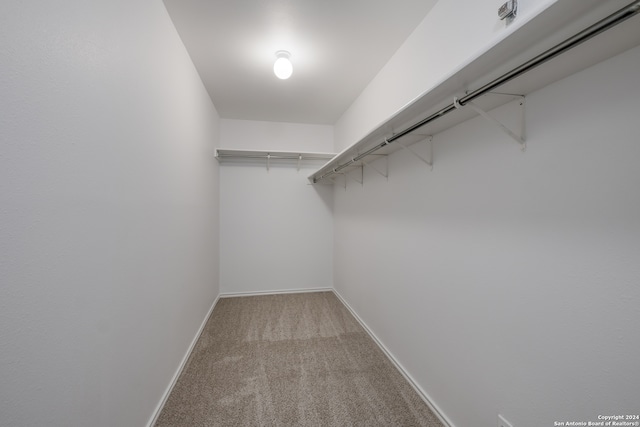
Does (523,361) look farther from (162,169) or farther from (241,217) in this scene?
(241,217)

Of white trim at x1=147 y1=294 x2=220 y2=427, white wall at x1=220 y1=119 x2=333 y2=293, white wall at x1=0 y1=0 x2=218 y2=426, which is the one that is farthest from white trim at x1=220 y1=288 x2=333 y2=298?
white wall at x1=0 y1=0 x2=218 y2=426

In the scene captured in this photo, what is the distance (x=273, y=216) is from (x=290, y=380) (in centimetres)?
222

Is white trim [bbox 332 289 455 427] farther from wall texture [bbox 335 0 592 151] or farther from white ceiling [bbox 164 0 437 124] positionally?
white ceiling [bbox 164 0 437 124]

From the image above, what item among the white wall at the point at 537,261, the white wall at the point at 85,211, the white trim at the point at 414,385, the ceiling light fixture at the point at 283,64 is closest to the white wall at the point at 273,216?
the white trim at the point at 414,385

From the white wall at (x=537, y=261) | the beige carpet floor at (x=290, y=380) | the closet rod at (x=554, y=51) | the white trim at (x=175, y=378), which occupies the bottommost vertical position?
the beige carpet floor at (x=290, y=380)

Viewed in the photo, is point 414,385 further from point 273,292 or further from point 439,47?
point 273,292

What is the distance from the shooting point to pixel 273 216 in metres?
3.58

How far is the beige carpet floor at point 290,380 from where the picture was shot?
145 cm

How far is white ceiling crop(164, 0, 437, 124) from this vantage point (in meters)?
1.56

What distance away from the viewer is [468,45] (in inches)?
49.8

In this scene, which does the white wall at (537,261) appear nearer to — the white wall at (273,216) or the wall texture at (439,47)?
the wall texture at (439,47)

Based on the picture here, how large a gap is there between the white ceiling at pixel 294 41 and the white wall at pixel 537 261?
0.97 m

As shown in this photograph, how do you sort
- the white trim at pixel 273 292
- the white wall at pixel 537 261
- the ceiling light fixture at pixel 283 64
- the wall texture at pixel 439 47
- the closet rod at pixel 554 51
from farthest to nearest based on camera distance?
the white trim at pixel 273 292
the ceiling light fixture at pixel 283 64
the wall texture at pixel 439 47
the white wall at pixel 537 261
the closet rod at pixel 554 51

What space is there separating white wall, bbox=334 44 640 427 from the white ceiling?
966mm
